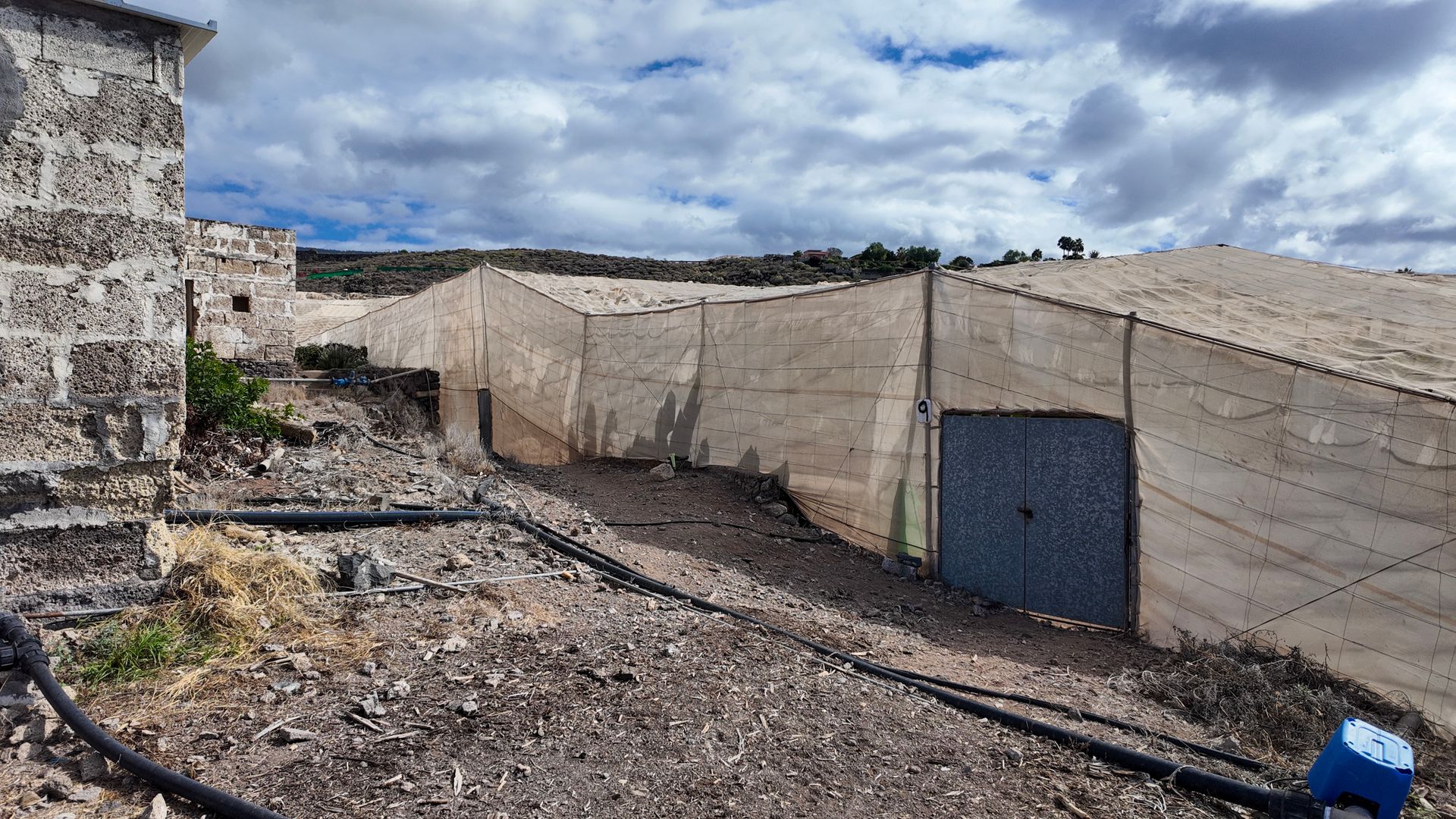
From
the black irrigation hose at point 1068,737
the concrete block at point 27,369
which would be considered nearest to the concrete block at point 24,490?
the concrete block at point 27,369

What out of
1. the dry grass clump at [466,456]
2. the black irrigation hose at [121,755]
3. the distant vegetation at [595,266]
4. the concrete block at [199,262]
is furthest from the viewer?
the distant vegetation at [595,266]

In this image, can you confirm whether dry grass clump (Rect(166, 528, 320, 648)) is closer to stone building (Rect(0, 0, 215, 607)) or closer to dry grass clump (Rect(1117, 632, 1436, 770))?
stone building (Rect(0, 0, 215, 607))

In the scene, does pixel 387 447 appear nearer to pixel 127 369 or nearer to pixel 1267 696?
pixel 127 369

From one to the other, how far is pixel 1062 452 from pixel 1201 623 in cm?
142

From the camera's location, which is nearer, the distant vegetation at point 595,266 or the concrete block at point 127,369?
the concrete block at point 127,369

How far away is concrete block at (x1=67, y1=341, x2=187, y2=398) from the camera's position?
3797mm

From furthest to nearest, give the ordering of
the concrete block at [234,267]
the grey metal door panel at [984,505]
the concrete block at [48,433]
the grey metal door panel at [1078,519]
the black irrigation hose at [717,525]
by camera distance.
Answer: the concrete block at [234,267] < the black irrigation hose at [717,525] < the grey metal door panel at [984,505] < the grey metal door panel at [1078,519] < the concrete block at [48,433]

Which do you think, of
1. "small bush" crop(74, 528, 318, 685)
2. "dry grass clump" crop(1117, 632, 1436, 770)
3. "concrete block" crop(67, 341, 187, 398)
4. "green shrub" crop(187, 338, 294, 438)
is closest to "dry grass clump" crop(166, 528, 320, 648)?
"small bush" crop(74, 528, 318, 685)

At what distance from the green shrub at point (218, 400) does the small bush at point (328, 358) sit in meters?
6.96

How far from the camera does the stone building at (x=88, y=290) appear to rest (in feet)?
12.0

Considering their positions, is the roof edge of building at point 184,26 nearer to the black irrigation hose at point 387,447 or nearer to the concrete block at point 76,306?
the concrete block at point 76,306

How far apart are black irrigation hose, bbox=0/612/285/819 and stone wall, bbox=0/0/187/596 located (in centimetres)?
78

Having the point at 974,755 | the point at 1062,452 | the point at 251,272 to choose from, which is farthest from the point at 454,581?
the point at 251,272

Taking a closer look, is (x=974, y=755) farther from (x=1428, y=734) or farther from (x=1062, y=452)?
(x=1062, y=452)
